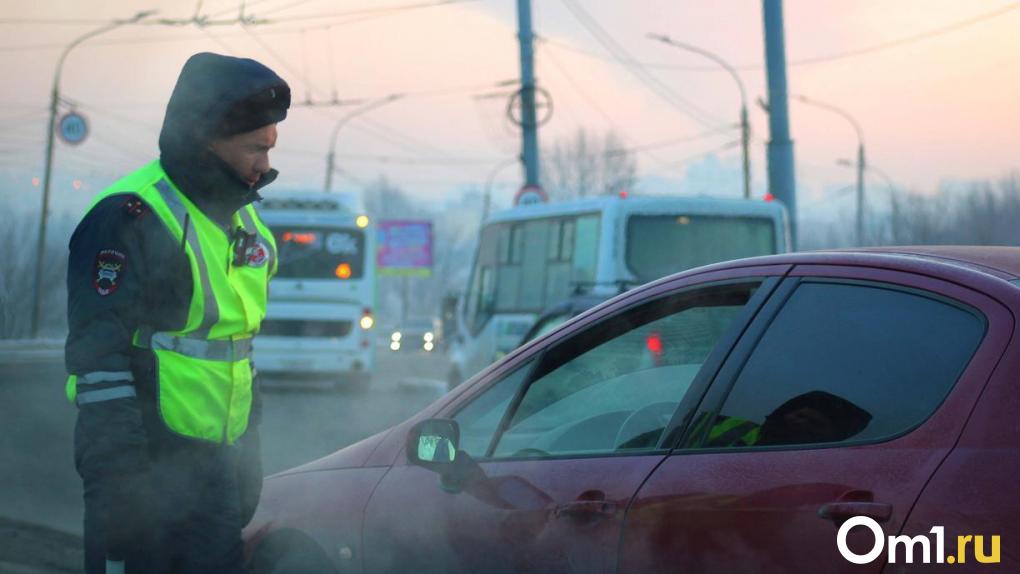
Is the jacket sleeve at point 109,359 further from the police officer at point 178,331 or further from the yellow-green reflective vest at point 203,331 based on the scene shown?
the yellow-green reflective vest at point 203,331

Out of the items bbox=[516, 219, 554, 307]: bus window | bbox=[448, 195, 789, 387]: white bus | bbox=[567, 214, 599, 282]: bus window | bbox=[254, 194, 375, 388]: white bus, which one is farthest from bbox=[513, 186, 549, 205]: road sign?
bbox=[567, 214, 599, 282]: bus window

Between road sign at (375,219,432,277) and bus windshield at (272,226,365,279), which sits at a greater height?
road sign at (375,219,432,277)

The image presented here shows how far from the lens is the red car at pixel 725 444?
2357mm

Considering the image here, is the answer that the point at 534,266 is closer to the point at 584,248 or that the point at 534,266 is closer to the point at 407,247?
the point at 584,248

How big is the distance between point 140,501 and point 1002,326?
6.69ft

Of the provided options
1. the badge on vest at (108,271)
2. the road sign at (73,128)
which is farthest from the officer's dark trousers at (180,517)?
the road sign at (73,128)

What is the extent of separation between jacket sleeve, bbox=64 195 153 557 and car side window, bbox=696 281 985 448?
4.53 ft

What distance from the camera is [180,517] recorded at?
3398mm

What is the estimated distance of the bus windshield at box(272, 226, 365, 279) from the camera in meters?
21.5

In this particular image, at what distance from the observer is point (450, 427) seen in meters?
3.59

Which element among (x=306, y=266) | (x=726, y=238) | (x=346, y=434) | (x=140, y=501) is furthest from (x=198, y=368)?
(x=306, y=266)

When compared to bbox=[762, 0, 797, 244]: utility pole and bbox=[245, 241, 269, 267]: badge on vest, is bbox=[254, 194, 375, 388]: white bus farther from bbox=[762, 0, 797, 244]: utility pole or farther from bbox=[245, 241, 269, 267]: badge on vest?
bbox=[245, 241, 269, 267]: badge on vest

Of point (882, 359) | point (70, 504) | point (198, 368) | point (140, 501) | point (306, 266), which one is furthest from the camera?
point (306, 266)

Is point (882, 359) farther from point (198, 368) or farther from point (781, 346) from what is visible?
point (198, 368)
